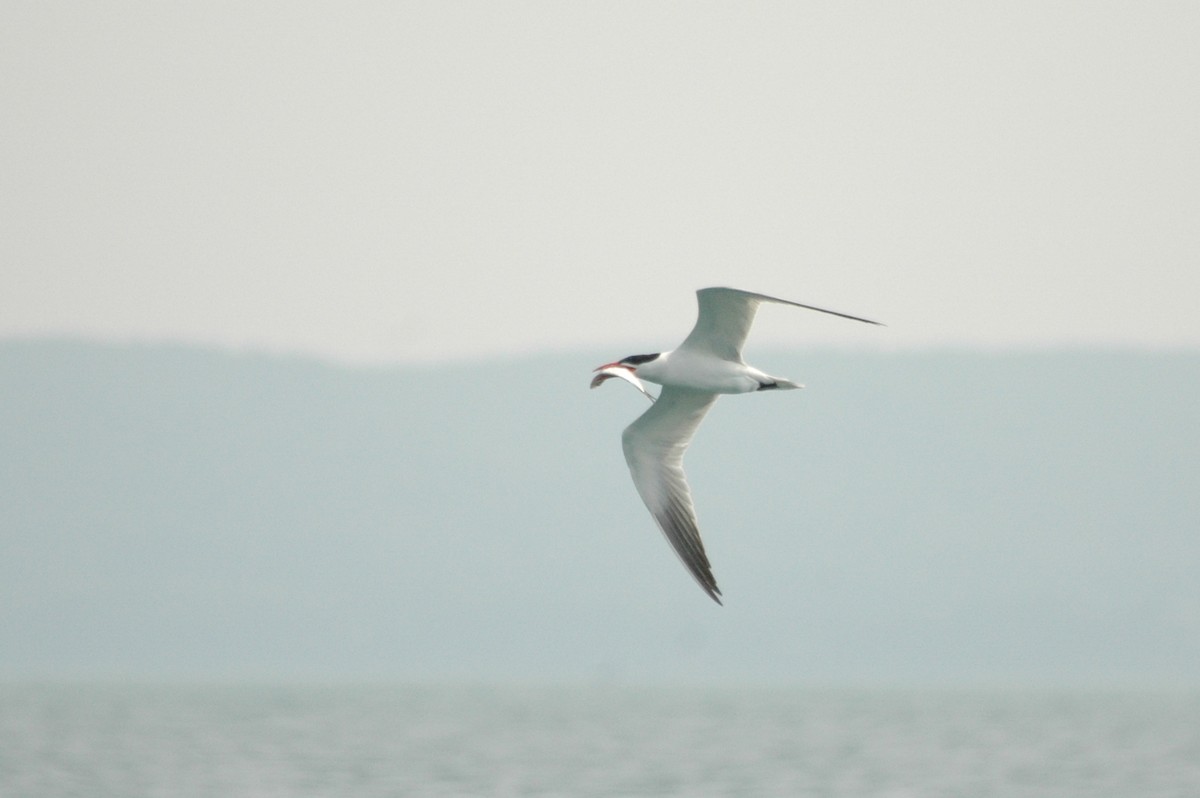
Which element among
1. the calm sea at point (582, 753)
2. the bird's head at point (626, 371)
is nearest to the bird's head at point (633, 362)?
the bird's head at point (626, 371)

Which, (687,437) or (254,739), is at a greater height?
(687,437)

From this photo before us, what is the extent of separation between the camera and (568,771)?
53.0 metres

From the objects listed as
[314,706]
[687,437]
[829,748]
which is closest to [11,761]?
[829,748]

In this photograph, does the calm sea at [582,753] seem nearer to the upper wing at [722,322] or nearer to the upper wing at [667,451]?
the upper wing at [667,451]

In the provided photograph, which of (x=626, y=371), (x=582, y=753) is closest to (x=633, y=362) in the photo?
(x=626, y=371)

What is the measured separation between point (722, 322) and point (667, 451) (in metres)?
2.17

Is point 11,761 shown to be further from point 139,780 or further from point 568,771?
point 568,771

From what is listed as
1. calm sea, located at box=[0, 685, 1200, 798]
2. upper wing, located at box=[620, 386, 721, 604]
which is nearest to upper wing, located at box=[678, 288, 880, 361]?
upper wing, located at box=[620, 386, 721, 604]

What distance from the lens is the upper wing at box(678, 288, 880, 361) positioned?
18.0 metres

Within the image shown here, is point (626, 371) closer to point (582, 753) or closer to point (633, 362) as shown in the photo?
point (633, 362)

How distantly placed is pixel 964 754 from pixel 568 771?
17.9 m

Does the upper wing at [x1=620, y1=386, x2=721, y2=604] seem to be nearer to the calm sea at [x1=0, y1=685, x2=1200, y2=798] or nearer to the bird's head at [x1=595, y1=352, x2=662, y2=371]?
the bird's head at [x1=595, y1=352, x2=662, y2=371]

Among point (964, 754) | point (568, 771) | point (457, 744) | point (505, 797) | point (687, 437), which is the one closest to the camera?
point (687, 437)

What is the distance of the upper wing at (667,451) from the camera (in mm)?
19531
